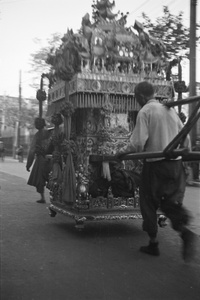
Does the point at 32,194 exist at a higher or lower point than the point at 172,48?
lower

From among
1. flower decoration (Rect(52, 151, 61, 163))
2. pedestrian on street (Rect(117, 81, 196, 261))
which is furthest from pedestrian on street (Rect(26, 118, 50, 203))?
pedestrian on street (Rect(117, 81, 196, 261))

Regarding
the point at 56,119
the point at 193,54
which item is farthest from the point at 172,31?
the point at 56,119

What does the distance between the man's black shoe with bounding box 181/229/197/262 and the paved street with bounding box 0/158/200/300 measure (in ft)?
0.32

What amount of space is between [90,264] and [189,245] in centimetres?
99

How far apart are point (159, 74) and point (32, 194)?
5371 millimetres

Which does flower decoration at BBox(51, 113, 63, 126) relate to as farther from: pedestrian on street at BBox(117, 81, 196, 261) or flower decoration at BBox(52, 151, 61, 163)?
pedestrian on street at BBox(117, 81, 196, 261)

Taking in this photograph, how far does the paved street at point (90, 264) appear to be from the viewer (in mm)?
3293

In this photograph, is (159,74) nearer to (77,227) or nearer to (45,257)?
(77,227)

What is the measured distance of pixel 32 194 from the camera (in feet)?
34.0

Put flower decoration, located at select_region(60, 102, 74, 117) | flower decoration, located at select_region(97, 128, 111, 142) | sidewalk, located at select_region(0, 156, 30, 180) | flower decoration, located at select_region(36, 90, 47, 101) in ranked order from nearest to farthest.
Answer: flower decoration, located at select_region(60, 102, 74, 117), flower decoration, located at select_region(97, 128, 111, 142), flower decoration, located at select_region(36, 90, 47, 101), sidewalk, located at select_region(0, 156, 30, 180)

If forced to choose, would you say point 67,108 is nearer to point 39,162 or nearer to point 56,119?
point 56,119

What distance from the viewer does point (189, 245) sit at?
401 cm

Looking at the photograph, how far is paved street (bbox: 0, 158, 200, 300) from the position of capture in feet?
10.8

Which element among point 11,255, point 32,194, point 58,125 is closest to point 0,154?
point 32,194
